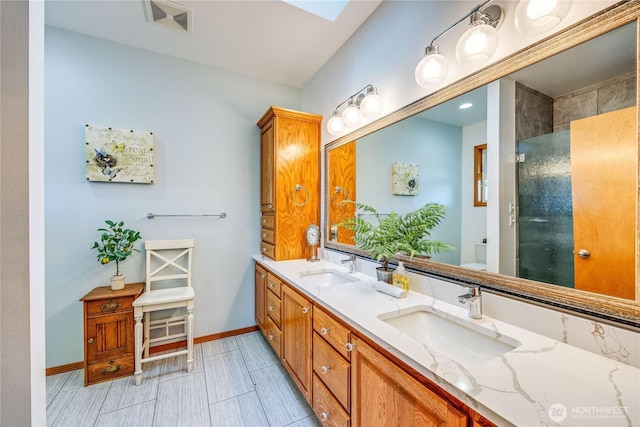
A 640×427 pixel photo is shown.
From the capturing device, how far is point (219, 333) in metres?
2.51

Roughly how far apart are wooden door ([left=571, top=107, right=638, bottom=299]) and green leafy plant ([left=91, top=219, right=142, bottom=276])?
2.72m

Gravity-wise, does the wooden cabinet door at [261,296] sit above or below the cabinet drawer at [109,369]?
above

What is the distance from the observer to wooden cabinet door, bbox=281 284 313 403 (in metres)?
1.46

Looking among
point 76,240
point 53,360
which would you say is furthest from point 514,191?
point 53,360

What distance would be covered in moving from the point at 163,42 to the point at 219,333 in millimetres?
2716

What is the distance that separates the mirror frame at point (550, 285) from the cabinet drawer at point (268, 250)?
1369mm

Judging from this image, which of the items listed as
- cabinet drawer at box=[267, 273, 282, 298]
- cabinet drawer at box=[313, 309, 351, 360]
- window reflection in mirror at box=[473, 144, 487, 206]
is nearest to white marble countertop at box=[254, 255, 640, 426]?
cabinet drawer at box=[313, 309, 351, 360]

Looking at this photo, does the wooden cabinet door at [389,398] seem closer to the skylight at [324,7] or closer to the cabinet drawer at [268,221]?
the cabinet drawer at [268,221]

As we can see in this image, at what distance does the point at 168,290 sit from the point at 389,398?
6.66 feet

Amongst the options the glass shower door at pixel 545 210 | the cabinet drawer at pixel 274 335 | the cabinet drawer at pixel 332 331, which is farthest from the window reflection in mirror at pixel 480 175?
the cabinet drawer at pixel 274 335

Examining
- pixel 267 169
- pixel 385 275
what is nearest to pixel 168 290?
pixel 267 169

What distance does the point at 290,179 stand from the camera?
7.63 feet

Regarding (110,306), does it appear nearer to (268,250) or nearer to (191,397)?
(191,397)

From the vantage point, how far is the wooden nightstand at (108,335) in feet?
5.96
